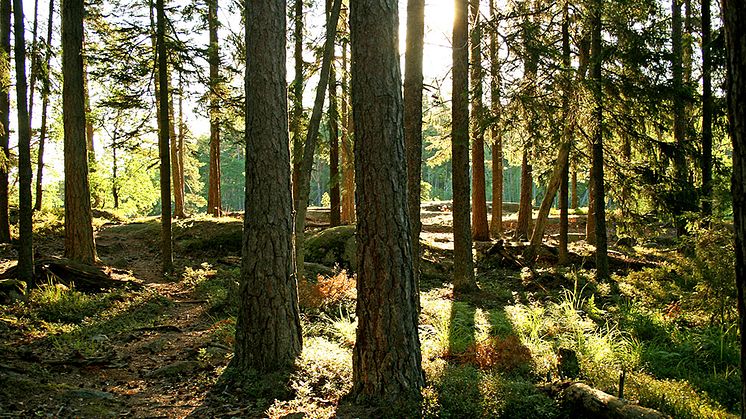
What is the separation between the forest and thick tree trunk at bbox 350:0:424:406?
22 millimetres

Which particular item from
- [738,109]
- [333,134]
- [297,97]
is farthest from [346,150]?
[738,109]

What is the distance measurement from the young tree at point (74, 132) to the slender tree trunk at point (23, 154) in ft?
5.76

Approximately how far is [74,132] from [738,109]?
39.7ft

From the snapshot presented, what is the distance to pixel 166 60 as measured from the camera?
12180mm

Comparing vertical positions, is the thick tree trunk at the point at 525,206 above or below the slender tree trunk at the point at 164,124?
below

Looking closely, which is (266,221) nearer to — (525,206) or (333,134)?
(333,134)

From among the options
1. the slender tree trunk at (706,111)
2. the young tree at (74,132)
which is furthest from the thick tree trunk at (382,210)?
the slender tree trunk at (706,111)

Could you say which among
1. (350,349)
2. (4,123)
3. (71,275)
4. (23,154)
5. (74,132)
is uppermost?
(4,123)

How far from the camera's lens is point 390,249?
189 inches

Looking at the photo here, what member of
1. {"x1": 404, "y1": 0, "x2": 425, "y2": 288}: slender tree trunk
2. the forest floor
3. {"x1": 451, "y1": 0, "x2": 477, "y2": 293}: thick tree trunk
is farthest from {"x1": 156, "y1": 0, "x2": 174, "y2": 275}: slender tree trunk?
{"x1": 451, "y1": 0, "x2": 477, "y2": 293}: thick tree trunk

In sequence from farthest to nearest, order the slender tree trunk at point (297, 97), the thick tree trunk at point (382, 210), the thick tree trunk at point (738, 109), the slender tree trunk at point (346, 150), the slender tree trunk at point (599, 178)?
the slender tree trunk at point (346, 150), the slender tree trunk at point (297, 97), the slender tree trunk at point (599, 178), the thick tree trunk at point (382, 210), the thick tree trunk at point (738, 109)

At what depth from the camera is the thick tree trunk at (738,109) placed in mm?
2320

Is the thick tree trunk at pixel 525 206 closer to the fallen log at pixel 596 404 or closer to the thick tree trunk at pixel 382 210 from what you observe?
the fallen log at pixel 596 404

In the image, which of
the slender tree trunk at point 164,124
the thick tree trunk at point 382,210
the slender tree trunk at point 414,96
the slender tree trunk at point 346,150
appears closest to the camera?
the thick tree trunk at point 382,210
